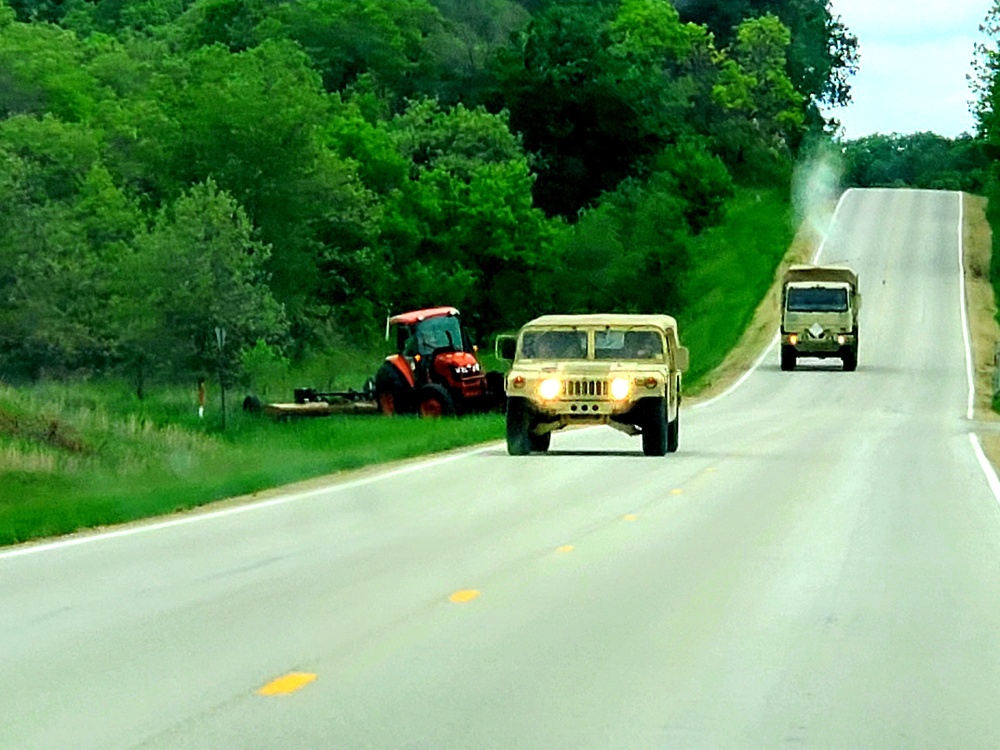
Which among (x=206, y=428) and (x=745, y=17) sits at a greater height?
(x=745, y=17)

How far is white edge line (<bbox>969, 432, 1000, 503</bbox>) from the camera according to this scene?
2483 centimetres

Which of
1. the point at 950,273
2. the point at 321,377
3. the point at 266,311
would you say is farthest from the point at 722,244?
the point at 266,311

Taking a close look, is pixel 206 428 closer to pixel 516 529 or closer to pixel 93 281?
pixel 93 281

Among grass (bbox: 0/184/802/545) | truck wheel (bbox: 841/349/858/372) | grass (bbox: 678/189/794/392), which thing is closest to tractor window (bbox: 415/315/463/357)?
grass (bbox: 0/184/802/545)

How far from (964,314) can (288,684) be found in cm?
7072

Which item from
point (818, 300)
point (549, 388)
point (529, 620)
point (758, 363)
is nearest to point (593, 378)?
point (549, 388)

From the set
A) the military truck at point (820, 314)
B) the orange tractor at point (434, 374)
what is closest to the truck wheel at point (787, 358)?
the military truck at point (820, 314)

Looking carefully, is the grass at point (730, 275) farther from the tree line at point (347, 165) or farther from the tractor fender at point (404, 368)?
the tractor fender at point (404, 368)

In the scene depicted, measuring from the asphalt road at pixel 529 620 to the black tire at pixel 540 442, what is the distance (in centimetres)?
478

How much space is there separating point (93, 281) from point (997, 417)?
3056 cm

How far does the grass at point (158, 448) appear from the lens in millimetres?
21750

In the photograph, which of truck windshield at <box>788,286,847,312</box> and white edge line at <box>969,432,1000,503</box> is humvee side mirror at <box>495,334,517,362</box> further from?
truck windshield at <box>788,286,847,312</box>

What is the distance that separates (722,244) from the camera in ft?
315

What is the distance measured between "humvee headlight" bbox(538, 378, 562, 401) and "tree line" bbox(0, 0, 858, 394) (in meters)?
32.9
